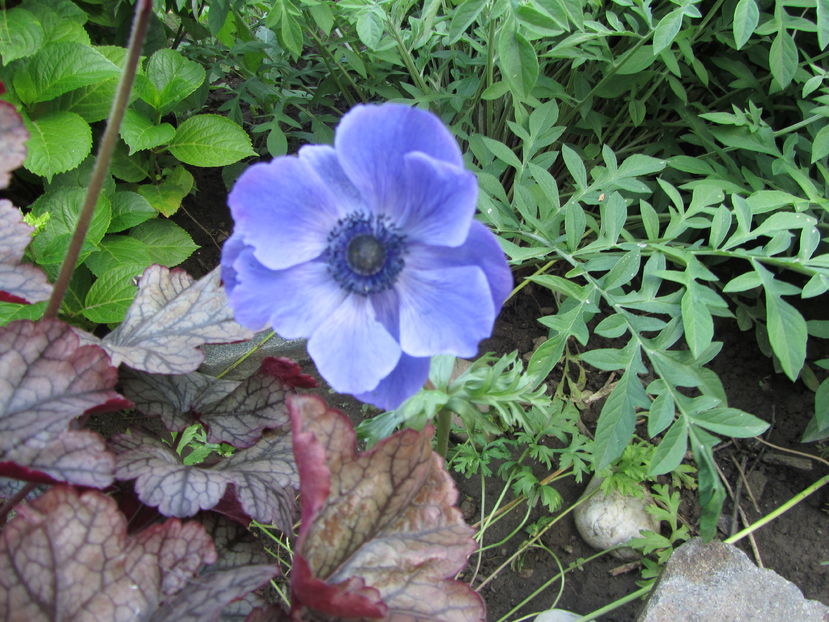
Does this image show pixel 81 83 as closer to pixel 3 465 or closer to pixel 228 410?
pixel 228 410

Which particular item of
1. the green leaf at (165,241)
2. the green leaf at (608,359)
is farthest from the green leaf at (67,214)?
the green leaf at (608,359)

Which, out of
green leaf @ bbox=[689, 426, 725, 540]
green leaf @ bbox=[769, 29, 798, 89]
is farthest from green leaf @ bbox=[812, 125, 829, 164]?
green leaf @ bbox=[689, 426, 725, 540]

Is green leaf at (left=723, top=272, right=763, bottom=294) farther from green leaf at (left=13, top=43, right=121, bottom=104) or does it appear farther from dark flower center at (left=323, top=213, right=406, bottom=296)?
green leaf at (left=13, top=43, right=121, bottom=104)

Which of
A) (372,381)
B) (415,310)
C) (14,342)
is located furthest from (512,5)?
(14,342)

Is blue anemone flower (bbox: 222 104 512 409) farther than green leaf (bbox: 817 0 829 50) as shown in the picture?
No

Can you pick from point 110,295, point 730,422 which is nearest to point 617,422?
point 730,422

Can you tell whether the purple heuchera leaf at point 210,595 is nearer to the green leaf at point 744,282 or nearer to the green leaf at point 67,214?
the green leaf at point 744,282
